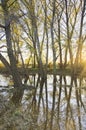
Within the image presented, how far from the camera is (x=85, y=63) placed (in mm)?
42438

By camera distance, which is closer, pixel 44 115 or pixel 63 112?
pixel 44 115

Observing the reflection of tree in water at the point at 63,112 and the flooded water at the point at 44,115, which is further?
the reflection of tree in water at the point at 63,112

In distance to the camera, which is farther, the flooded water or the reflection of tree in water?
the reflection of tree in water

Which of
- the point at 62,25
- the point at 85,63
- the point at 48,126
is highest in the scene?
the point at 62,25

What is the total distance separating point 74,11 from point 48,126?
29347 millimetres

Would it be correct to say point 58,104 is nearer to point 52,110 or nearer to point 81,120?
point 52,110

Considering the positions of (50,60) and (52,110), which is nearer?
(52,110)

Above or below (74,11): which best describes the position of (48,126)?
below

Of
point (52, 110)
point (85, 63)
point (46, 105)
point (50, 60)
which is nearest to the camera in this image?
point (52, 110)

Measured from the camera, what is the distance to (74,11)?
38375mm

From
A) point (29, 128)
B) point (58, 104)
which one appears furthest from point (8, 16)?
point (29, 128)

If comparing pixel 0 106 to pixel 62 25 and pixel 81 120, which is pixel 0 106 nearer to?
pixel 81 120

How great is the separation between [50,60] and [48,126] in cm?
3645

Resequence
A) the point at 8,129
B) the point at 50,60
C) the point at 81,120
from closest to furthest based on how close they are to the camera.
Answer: the point at 8,129 → the point at 81,120 → the point at 50,60
